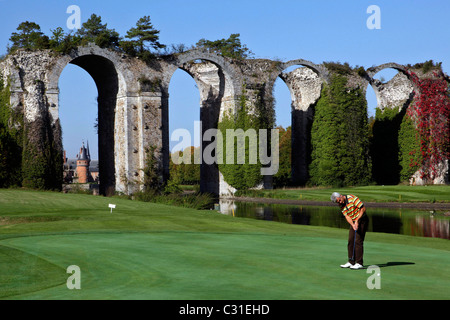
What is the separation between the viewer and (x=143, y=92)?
34.7 m

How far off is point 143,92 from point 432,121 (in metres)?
22.8

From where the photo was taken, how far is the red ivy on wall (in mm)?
45094

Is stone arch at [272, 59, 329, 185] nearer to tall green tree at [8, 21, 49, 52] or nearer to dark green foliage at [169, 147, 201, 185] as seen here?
tall green tree at [8, 21, 49, 52]

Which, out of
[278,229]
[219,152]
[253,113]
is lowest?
[278,229]

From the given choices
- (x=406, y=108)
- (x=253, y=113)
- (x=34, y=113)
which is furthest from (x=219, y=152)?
(x=406, y=108)

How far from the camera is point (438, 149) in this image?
149 feet

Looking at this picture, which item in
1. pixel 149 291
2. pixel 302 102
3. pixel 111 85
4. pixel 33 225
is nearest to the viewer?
pixel 149 291

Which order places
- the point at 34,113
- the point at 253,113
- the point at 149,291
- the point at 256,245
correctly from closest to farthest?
the point at 149,291 → the point at 256,245 → the point at 34,113 → the point at 253,113

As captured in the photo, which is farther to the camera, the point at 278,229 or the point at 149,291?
the point at 278,229

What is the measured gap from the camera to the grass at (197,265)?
787cm

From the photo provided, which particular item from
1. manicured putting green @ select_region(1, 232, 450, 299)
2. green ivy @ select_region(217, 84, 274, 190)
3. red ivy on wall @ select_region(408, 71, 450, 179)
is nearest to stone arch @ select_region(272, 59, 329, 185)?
green ivy @ select_region(217, 84, 274, 190)

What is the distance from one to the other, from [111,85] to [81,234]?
22262 mm

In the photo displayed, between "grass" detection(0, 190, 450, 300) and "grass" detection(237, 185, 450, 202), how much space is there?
17.7 meters

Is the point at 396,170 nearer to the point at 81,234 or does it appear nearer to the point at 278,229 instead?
the point at 278,229
